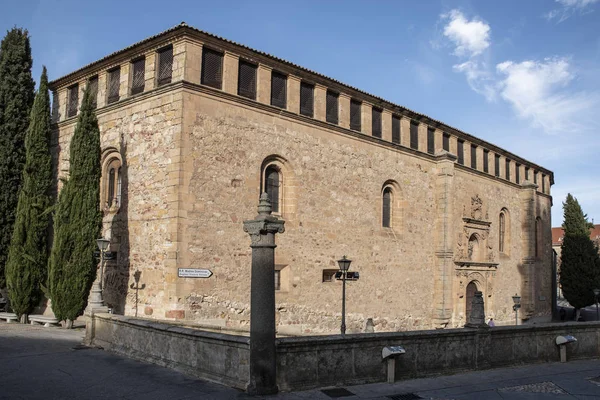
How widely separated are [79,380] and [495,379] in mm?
7115

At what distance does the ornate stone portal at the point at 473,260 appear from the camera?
2470 centimetres

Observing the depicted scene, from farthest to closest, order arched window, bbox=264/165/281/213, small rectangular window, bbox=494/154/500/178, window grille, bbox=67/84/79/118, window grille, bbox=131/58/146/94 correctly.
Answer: small rectangular window, bbox=494/154/500/178 < window grille, bbox=67/84/79/118 < arched window, bbox=264/165/281/213 < window grille, bbox=131/58/146/94

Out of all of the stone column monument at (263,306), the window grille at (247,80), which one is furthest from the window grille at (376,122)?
the stone column monument at (263,306)

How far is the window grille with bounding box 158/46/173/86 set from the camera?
1609 centimetres

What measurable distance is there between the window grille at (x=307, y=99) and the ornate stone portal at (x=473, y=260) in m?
10.3

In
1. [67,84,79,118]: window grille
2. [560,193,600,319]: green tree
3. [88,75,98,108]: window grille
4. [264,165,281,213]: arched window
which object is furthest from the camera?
[560,193,600,319]: green tree

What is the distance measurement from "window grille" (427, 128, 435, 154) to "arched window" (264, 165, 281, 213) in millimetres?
8993

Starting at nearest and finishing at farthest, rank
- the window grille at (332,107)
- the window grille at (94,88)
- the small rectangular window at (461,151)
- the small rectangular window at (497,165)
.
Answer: the window grille at (94,88) → the window grille at (332,107) → the small rectangular window at (461,151) → the small rectangular window at (497,165)

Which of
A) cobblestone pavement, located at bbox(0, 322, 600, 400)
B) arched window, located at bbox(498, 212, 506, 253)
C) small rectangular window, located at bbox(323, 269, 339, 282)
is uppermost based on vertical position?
arched window, located at bbox(498, 212, 506, 253)

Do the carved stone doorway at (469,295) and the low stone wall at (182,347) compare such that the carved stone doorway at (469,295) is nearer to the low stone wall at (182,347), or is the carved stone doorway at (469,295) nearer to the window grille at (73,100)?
the low stone wall at (182,347)

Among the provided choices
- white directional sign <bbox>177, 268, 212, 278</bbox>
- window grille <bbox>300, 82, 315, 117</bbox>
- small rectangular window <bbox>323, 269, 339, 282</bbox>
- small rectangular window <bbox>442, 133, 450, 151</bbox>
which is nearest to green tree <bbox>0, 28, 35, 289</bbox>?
white directional sign <bbox>177, 268, 212, 278</bbox>

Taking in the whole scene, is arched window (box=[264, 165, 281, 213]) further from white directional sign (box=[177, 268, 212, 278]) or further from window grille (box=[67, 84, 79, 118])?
window grille (box=[67, 84, 79, 118])

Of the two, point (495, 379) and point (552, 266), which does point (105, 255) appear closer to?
point (495, 379)

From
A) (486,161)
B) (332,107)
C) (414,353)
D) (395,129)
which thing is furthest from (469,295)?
(414,353)
